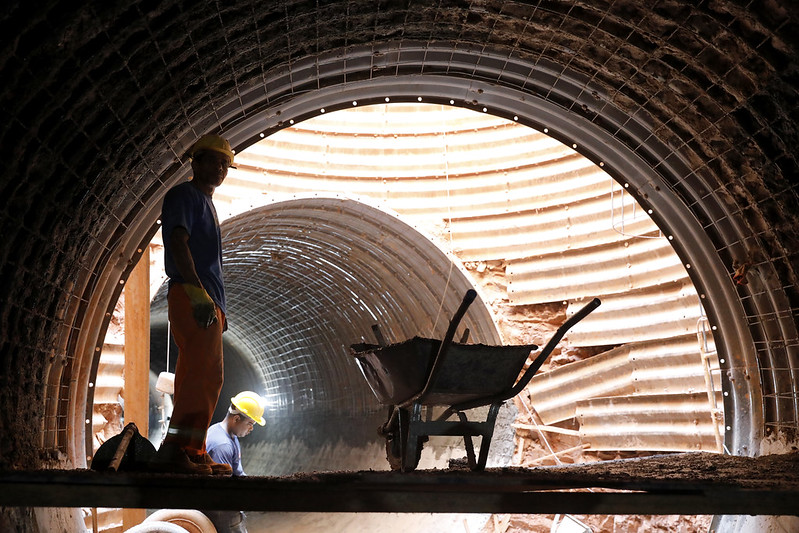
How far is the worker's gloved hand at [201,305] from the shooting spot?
13.1ft

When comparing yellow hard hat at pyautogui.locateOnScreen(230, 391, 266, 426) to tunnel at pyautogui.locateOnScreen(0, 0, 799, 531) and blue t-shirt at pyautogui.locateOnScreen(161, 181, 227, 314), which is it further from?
blue t-shirt at pyautogui.locateOnScreen(161, 181, 227, 314)

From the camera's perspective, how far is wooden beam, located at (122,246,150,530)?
21.1 ft

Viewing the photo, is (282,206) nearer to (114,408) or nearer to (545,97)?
(114,408)

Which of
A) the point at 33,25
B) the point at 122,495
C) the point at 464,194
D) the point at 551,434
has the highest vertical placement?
the point at 464,194

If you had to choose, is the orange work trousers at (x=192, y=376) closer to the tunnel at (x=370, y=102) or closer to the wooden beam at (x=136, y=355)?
the tunnel at (x=370, y=102)

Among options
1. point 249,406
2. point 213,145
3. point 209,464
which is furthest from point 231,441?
point 213,145

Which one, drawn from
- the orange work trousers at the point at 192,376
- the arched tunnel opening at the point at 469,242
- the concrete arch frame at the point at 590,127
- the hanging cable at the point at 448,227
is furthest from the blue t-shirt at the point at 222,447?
the hanging cable at the point at 448,227

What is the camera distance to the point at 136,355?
6445 millimetres

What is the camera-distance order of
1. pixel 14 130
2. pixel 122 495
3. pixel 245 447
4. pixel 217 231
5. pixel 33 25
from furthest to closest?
pixel 245 447, pixel 217 231, pixel 14 130, pixel 33 25, pixel 122 495

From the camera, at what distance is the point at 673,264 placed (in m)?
8.59

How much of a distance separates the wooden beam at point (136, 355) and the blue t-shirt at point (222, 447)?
616mm

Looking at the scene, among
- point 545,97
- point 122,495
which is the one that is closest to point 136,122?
point 122,495

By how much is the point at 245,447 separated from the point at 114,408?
8780mm

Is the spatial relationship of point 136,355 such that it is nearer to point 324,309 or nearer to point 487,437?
point 487,437
